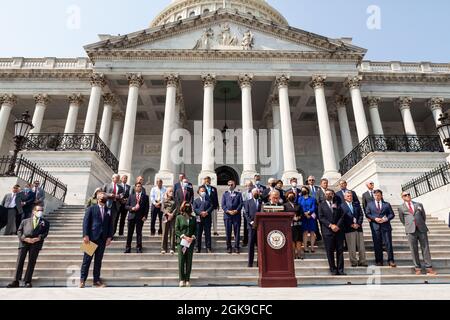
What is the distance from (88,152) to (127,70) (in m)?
8.23

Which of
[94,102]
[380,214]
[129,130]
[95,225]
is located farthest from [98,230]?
[94,102]

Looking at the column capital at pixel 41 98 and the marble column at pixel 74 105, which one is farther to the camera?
the column capital at pixel 41 98

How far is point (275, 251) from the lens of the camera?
22.1ft

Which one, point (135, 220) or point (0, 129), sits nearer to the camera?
point (135, 220)

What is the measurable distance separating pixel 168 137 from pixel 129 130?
287 centimetres

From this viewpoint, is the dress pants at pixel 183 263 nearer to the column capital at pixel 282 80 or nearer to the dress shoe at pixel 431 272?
the dress shoe at pixel 431 272

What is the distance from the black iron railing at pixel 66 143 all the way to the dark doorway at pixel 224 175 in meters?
13.2

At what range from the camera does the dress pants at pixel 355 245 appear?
8375mm

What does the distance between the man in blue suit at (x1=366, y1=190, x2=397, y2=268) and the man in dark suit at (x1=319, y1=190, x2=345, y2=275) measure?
3.83 ft

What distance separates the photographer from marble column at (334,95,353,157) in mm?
24547

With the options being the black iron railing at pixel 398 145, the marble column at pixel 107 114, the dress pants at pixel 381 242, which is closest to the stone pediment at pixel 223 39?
the marble column at pixel 107 114
